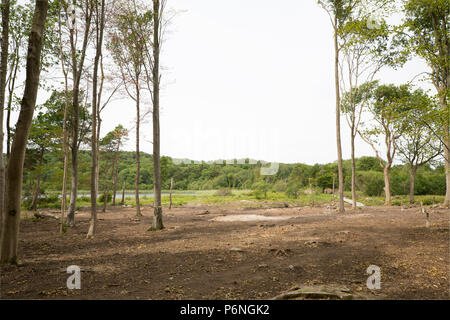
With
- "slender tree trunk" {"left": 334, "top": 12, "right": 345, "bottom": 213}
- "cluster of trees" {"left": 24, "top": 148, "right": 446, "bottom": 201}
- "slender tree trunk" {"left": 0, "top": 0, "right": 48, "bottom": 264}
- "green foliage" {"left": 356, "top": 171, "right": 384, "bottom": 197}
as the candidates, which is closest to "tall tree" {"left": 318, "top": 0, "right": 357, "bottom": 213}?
"slender tree trunk" {"left": 334, "top": 12, "right": 345, "bottom": 213}

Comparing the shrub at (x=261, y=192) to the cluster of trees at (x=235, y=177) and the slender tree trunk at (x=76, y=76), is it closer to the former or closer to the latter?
the cluster of trees at (x=235, y=177)

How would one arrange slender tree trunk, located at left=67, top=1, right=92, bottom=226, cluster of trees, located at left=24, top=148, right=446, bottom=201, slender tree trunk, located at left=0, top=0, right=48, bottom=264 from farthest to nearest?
cluster of trees, located at left=24, top=148, right=446, bottom=201 < slender tree trunk, located at left=67, top=1, right=92, bottom=226 < slender tree trunk, located at left=0, top=0, right=48, bottom=264

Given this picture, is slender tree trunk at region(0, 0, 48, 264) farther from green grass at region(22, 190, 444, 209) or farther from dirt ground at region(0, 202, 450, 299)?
green grass at region(22, 190, 444, 209)

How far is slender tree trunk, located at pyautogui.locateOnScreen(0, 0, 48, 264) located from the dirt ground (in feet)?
1.81

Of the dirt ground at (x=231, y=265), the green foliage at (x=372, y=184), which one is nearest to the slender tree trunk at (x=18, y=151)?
the dirt ground at (x=231, y=265)

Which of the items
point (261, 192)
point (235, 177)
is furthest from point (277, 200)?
point (235, 177)

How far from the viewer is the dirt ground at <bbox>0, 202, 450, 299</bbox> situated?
4.27 meters

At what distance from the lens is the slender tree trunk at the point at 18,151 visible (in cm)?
546

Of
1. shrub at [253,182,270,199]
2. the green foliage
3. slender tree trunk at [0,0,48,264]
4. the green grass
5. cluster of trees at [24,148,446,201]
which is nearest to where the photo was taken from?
slender tree trunk at [0,0,48,264]

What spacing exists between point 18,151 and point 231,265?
17.2ft

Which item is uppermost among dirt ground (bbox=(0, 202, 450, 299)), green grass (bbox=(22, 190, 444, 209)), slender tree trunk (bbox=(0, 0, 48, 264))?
slender tree trunk (bbox=(0, 0, 48, 264))

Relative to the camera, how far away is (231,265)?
19.1 ft
